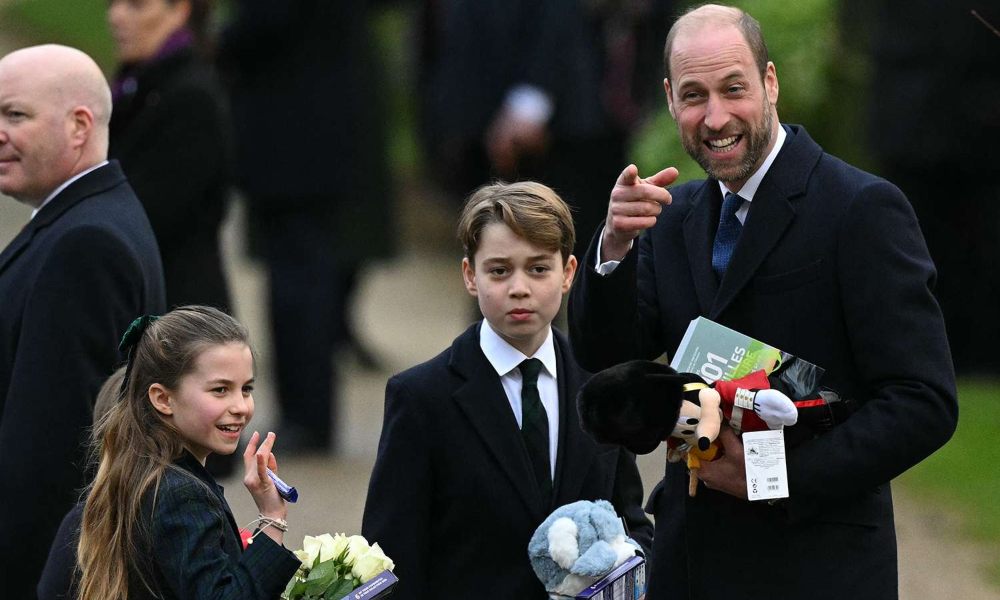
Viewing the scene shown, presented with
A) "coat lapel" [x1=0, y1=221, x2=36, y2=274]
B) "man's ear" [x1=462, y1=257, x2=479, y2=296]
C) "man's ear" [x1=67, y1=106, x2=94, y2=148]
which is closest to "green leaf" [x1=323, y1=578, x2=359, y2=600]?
"man's ear" [x1=462, y1=257, x2=479, y2=296]

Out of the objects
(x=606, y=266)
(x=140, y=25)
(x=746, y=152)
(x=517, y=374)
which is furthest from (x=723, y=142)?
(x=140, y=25)

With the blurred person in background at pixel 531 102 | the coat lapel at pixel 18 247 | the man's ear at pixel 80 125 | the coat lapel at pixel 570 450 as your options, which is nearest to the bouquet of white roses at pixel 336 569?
the coat lapel at pixel 570 450

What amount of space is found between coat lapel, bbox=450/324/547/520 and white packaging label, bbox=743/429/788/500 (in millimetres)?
651

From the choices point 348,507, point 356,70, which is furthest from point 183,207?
point 356,70

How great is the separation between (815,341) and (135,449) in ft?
4.63

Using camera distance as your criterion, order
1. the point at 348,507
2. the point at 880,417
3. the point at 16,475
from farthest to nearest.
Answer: the point at 348,507 < the point at 16,475 < the point at 880,417

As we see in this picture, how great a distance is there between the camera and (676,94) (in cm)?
381

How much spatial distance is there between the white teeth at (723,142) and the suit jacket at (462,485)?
755 mm

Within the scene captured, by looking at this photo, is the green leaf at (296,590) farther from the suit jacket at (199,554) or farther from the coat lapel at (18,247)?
the coat lapel at (18,247)

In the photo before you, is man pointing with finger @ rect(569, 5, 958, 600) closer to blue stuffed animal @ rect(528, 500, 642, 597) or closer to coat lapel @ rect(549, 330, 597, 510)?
blue stuffed animal @ rect(528, 500, 642, 597)

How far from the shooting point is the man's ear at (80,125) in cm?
477

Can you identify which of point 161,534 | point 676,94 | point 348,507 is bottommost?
point 348,507

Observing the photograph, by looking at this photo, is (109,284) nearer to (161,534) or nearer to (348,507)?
(161,534)

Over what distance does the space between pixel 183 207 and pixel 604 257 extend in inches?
97.6
